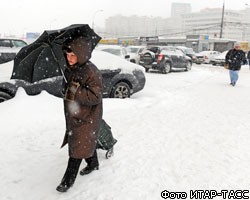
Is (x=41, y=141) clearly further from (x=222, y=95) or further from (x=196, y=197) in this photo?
(x=222, y=95)

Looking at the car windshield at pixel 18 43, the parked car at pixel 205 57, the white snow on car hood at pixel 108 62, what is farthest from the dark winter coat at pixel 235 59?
the parked car at pixel 205 57

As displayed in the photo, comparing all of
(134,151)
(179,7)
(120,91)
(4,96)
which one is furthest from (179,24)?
(134,151)

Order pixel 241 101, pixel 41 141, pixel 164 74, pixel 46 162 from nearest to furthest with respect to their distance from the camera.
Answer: pixel 46 162 < pixel 41 141 < pixel 241 101 < pixel 164 74

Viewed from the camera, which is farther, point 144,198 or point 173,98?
point 173,98

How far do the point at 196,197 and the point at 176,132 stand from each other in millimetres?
2260

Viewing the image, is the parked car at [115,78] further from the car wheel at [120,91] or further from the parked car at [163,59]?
the parked car at [163,59]

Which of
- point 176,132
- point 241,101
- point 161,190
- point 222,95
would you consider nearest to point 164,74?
point 222,95

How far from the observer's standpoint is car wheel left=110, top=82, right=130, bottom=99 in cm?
776

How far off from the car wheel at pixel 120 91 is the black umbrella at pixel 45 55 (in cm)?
411

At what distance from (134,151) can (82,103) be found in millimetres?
1747

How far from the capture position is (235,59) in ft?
37.3

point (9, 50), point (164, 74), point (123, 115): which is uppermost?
point (9, 50)

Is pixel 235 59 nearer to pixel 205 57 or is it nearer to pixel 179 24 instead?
pixel 205 57

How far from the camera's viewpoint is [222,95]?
31.4ft
